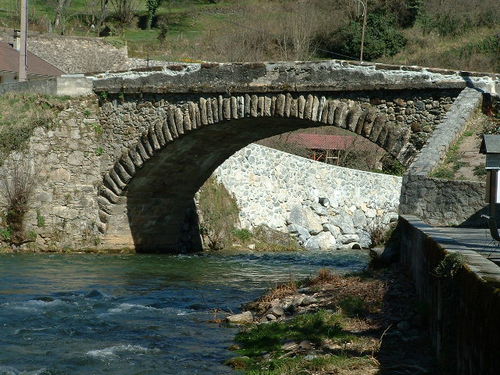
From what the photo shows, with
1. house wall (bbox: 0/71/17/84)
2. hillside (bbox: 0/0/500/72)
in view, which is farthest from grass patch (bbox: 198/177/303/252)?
hillside (bbox: 0/0/500/72)

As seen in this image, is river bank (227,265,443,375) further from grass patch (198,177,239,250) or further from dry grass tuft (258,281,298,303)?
grass patch (198,177,239,250)

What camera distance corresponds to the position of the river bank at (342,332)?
21.6 feet

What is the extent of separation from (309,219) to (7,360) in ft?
56.6

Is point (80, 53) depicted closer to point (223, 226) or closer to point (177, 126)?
point (223, 226)

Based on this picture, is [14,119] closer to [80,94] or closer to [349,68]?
[80,94]

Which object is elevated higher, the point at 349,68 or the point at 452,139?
the point at 349,68

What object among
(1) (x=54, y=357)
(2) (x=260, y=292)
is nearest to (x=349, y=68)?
(2) (x=260, y=292)

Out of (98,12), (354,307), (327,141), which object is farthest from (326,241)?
(98,12)

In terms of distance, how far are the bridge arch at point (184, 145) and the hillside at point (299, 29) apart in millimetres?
18934

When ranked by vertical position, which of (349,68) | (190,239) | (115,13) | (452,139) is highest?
(115,13)

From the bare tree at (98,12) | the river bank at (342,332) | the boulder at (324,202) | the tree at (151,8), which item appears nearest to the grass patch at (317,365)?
the river bank at (342,332)

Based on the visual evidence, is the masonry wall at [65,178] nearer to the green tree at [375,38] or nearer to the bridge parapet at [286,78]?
the bridge parapet at [286,78]

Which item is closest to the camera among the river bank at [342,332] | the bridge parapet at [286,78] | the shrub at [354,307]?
the river bank at [342,332]

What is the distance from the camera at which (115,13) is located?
158 ft
